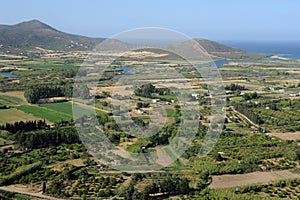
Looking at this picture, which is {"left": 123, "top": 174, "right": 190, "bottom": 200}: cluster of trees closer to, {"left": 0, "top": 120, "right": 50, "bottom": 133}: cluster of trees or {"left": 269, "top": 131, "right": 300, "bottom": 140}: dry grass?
{"left": 0, "top": 120, "right": 50, "bottom": 133}: cluster of trees

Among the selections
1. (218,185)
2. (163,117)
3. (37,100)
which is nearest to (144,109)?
(163,117)

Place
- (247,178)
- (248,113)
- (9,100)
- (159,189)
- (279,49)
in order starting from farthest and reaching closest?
(279,49) → (9,100) → (248,113) → (247,178) → (159,189)

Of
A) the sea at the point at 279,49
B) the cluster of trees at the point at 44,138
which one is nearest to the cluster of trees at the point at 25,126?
the cluster of trees at the point at 44,138

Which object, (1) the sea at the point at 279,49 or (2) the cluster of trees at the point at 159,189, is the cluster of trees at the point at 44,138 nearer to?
(2) the cluster of trees at the point at 159,189

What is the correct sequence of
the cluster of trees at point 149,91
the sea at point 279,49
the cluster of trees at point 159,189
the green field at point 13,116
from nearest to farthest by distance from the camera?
the cluster of trees at point 159,189
the green field at point 13,116
the cluster of trees at point 149,91
the sea at point 279,49

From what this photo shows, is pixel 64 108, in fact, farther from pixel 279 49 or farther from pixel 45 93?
pixel 279 49

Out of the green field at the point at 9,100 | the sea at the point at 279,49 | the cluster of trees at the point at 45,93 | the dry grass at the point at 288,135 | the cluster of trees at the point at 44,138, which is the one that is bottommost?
the dry grass at the point at 288,135

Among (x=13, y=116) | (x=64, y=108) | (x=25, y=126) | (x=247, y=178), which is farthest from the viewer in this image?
(x=64, y=108)

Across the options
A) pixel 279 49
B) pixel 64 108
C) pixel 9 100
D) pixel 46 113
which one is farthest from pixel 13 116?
pixel 279 49
